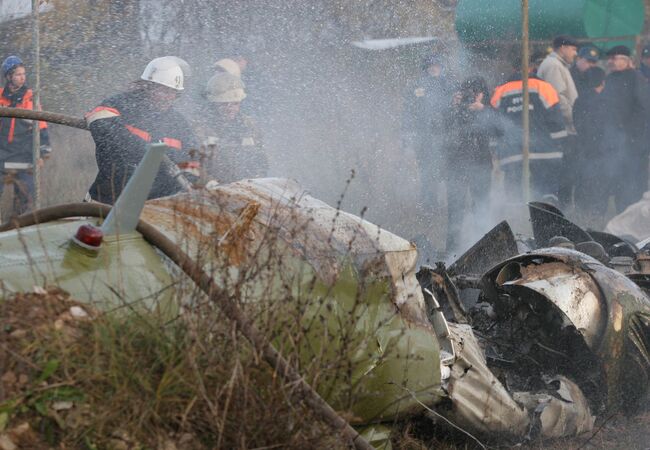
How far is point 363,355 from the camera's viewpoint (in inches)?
147

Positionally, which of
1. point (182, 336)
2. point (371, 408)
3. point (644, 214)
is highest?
point (182, 336)

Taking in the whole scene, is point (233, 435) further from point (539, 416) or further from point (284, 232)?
point (539, 416)

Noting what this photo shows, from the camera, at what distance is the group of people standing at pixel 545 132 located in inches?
460

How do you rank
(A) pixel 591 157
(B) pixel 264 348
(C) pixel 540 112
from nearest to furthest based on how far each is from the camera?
(B) pixel 264 348, (C) pixel 540 112, (A) pixel 591 157

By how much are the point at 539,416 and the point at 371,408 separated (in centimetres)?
136

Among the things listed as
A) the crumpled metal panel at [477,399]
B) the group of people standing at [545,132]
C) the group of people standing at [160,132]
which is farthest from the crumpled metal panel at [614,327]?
the group of people standing at [545,132]

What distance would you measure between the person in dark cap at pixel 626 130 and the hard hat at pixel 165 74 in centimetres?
713

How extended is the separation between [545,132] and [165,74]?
613 centimetres

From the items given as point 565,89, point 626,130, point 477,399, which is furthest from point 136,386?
point 565,89

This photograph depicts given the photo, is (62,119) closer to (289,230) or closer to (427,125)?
(289,230)

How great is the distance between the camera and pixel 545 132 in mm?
12438

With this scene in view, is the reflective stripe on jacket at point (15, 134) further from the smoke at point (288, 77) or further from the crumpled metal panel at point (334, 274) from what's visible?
the crumpled metal panel at point (334, 274)

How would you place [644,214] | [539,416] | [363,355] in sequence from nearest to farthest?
[363,355] → [539,416] → [644,214]

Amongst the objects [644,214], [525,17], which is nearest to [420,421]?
[644,214]
